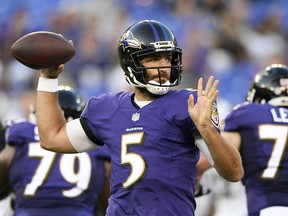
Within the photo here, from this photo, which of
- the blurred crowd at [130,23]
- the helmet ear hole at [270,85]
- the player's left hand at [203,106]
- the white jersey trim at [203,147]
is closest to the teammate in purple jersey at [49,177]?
the helmet ear hole at [270,85]

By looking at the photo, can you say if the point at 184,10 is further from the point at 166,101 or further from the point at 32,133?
the point at 166,101

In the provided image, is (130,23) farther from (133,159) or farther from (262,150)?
(133,159)

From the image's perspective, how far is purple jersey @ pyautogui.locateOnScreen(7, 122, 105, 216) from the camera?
5215 millimetres

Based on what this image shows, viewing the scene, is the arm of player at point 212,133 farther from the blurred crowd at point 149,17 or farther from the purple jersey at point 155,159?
the blurred crowd at point 149,17

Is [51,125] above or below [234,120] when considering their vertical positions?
below

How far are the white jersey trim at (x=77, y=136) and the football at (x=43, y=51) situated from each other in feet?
1.06

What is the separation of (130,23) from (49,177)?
669 centimetres

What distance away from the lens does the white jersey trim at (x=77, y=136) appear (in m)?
3.96

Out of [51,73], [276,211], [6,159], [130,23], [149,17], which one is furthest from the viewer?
[149,17]

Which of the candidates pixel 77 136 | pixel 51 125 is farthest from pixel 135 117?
pixel 51 125

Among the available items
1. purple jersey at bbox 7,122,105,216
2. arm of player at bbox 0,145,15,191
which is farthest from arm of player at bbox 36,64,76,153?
arm of player at bbox 0,145,15,191

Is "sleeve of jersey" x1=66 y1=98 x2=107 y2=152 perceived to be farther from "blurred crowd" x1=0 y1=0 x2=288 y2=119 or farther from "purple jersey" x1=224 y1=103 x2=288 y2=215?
"blurred crowd" x1=0 y1=0 x2=288 y2=119

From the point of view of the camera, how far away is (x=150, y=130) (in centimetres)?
371

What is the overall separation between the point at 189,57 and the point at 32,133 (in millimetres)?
5618
